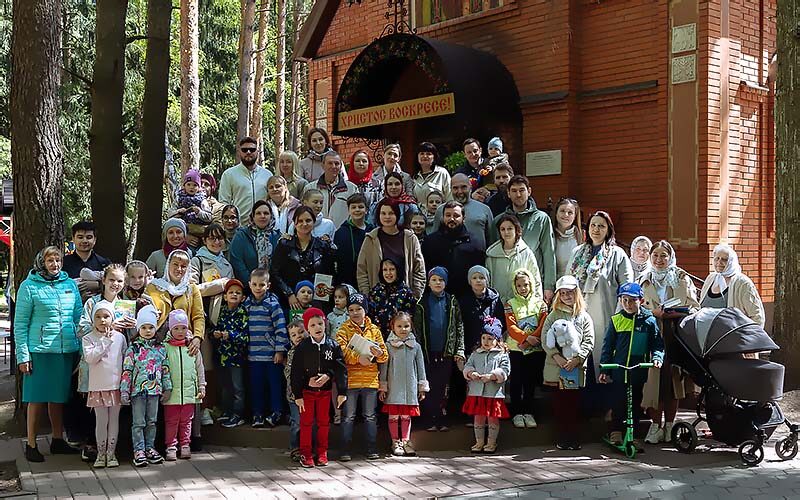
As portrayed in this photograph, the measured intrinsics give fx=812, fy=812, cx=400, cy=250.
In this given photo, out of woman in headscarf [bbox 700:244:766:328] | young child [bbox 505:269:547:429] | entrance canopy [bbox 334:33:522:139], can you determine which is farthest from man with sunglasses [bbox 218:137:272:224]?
woman in headscarf [bbox 700:244:766:328]

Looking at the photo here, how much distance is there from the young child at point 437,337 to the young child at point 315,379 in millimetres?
919

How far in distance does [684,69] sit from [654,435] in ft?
16.7

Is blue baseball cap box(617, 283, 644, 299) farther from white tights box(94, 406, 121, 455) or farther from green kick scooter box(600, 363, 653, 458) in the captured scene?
white tights box(94, 406, 121, 455)

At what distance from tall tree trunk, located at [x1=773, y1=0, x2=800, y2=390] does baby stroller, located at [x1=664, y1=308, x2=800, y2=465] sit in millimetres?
1841

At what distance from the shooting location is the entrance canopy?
11.2m

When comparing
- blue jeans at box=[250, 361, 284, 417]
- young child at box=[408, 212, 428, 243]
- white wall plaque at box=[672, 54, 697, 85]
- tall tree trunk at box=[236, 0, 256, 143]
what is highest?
tall tree trunk at box=[236, 0, 256, 143]

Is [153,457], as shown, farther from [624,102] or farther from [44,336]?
[624,102]

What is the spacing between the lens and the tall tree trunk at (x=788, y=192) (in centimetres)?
842

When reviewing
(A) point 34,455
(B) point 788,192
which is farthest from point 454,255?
(A) point 34,455

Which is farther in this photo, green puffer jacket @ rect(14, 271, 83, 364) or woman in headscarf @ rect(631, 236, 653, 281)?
woman in headscarf @ rect(631, 236, 653, 281)

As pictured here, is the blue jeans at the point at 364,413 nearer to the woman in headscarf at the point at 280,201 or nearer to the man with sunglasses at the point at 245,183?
the woman in headscarf at the point at 280,201

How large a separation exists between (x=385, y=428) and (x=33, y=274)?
323 cm

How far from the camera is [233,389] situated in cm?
716

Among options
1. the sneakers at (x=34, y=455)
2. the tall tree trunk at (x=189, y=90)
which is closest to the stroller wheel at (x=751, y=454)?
the sneakers at (x=34, y=455)
